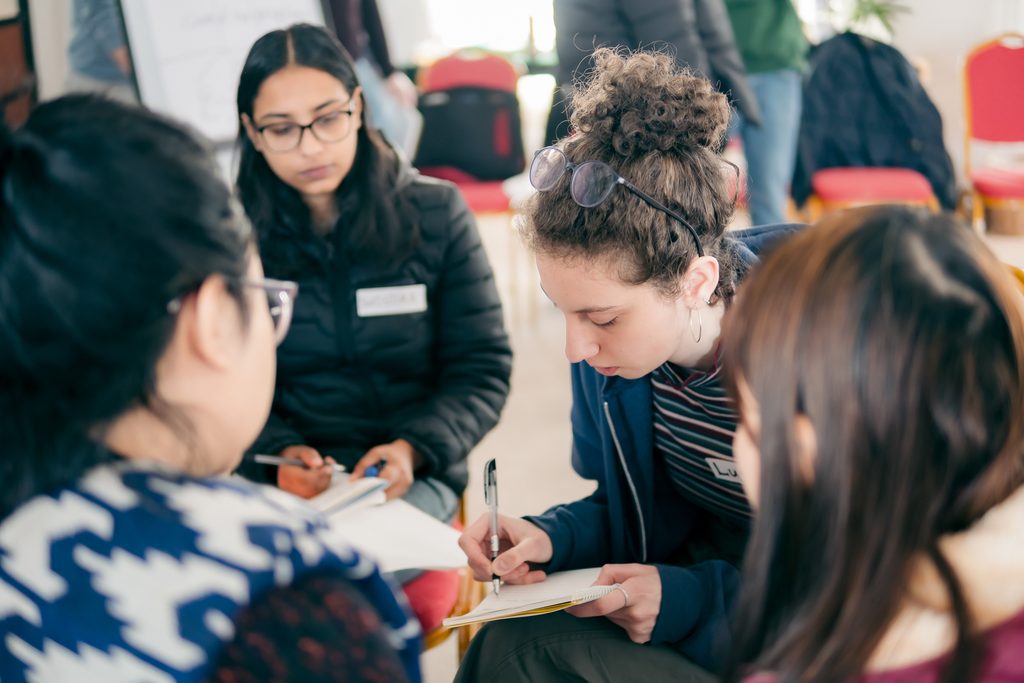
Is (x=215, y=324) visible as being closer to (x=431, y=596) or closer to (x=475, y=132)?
(x=431, y=596)

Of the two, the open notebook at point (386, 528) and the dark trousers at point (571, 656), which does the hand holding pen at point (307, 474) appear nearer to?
the open notebook at point (386, 528)

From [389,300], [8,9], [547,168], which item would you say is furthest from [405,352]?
[8,9]

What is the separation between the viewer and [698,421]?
53.4 inches

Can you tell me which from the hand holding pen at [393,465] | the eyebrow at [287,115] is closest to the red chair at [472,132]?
the eyebrow at [287,115]

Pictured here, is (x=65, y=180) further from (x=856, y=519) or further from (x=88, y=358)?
(x=856, y=519)

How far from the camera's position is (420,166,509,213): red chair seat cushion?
3.86 m

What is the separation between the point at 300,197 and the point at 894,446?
1.36 metres

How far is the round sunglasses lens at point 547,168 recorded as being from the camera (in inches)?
50.1

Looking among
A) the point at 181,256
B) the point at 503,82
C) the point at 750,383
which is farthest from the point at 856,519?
the point at 503,82

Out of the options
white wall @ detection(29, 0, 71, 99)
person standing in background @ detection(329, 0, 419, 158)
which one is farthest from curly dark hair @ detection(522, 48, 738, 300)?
person standing in background @ detection(329, 0, 419, 158)

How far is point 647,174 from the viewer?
123cm

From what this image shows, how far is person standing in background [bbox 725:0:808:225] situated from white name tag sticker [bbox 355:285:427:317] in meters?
2.18

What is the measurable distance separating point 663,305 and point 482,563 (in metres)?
0.43

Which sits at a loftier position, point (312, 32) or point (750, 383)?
point (312, 32)
